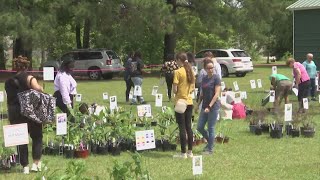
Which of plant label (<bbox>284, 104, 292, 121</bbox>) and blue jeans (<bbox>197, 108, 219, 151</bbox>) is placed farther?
plant label (<bbox>284, 104, 292, 121</bbox>)

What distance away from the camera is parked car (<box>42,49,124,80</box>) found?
3022cm

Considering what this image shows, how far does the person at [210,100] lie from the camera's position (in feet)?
29.9

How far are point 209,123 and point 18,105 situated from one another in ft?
10.4

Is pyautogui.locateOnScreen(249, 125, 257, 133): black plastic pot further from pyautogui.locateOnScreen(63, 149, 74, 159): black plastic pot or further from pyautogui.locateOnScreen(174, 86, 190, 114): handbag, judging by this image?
pyautogui.locateOnScreen(63, 149, 74, 159): black plastic pot

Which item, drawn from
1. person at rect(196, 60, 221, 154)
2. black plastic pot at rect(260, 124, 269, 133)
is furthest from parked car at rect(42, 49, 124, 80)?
person at rect(196, 60, 221, 154)

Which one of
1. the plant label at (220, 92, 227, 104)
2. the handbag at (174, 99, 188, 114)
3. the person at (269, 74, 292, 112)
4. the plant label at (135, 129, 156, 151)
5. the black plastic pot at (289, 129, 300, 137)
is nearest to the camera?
the plant label at (135, 129, 156, 151)

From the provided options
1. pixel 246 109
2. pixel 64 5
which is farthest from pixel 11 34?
pixel 246 109

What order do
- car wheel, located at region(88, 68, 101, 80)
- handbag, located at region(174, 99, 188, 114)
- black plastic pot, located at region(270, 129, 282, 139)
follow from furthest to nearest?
1. car wheel, located at region(88, 68, 101, 80)
2. black plastic pot, located at region(270, 129, 282, 139)
3. handbag, located at region(174, 99, 188, 114)

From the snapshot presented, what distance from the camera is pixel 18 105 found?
303 inches

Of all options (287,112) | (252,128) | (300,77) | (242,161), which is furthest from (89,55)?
(242,161)

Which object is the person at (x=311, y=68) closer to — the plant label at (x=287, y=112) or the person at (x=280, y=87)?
the person at (x=280, y=87)

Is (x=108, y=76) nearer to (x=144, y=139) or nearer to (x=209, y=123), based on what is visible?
(x=209, y=123)

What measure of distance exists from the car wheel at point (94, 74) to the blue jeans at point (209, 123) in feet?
70.0

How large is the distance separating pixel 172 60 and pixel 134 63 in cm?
124
